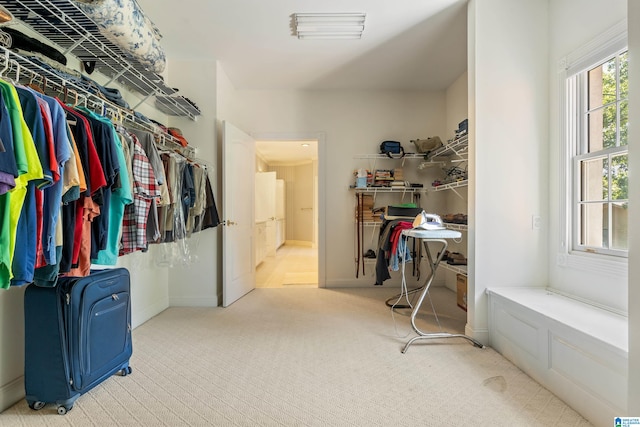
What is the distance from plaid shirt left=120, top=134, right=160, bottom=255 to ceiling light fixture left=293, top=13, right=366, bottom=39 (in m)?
1.78

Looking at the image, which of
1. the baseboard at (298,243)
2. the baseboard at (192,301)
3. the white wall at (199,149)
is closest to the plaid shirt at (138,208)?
the white wall at (199,149)

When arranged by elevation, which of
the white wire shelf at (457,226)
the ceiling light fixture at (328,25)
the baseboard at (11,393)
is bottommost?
the baseboard at (11,393)

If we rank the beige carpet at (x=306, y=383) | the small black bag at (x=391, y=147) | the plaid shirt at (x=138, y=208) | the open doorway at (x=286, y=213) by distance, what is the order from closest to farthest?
1. the beige carpet at (x=306, y=383)
2. the plaid shirt at (x=138, y=208)
3. the small black bag at (x=391, y=147)
4. the open doorway at (x=286, y=213)

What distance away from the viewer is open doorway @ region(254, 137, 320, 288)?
5152 mm

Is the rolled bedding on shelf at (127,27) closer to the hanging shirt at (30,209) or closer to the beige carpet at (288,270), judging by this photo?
the hanging shirt at (30,209)

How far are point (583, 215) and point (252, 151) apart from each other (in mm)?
3410

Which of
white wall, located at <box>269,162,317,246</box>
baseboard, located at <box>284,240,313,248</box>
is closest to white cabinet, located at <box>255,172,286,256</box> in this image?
white wall, located at <box>269,162,317,246</box>

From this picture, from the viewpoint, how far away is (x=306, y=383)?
6.03ft

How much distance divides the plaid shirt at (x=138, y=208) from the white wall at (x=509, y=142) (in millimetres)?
2349

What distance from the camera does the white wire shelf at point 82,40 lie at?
1.54 meters

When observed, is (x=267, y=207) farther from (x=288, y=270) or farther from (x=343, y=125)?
(x=343, y=125)

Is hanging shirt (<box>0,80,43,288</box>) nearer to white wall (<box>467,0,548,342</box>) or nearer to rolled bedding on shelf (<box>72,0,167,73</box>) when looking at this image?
rolled bedding on shelf (<box>72,0,167,73</box>)

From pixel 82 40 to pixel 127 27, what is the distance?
26cm

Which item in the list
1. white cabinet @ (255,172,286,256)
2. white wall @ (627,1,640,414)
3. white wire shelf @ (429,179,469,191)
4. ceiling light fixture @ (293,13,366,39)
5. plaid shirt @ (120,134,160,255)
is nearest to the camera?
white wall @ (627,1,640,414)
